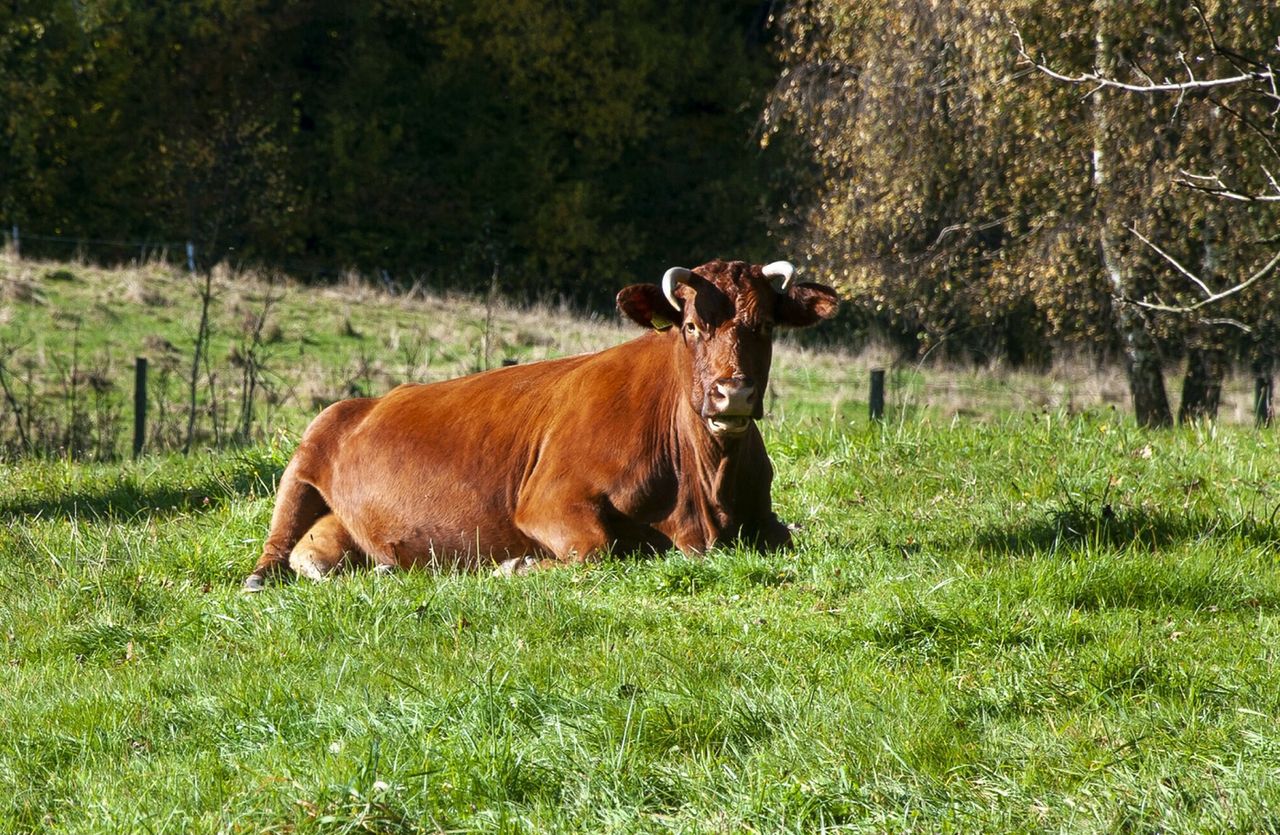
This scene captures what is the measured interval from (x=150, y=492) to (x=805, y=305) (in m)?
4.96

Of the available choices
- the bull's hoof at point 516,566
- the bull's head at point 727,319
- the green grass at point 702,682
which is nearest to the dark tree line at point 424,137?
the bull's hoof at point 516,566

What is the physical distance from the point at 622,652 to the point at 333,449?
12.2 ft

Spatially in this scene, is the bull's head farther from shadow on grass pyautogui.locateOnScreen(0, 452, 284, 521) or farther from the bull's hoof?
shadow on grass pyautogui.locateOnScreen(0, 452, 284, 521)

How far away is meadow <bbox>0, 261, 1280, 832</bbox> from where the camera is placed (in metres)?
4.26

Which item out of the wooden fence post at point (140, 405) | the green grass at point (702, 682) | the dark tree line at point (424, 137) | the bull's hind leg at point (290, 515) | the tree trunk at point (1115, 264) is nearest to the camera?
the green grass at point (702, 682)

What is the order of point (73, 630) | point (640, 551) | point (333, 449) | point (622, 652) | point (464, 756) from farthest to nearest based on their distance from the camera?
1. point (333, 449)
2. point (640, 551)
3. point (73, 630)
4. point (622, 652)
5. point (464, 756)

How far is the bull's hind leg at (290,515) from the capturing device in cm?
835

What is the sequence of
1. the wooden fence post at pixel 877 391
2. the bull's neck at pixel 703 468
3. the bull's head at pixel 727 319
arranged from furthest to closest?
the wooden fence post at pixel 877 391, the bull's neck at pixel 703 468, the bull's head at pixel 727 319

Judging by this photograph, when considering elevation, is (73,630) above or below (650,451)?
below

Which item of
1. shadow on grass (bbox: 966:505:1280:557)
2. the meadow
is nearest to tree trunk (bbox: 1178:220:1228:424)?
the meadow

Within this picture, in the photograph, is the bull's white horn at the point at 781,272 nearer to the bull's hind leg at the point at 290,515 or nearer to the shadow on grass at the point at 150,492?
the bull's hind leg at the point at 290,515

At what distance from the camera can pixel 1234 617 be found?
19.8 ft

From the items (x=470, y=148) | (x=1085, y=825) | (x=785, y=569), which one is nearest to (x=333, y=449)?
(x=785, y=569)

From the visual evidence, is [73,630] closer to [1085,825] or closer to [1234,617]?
[1085,825]
